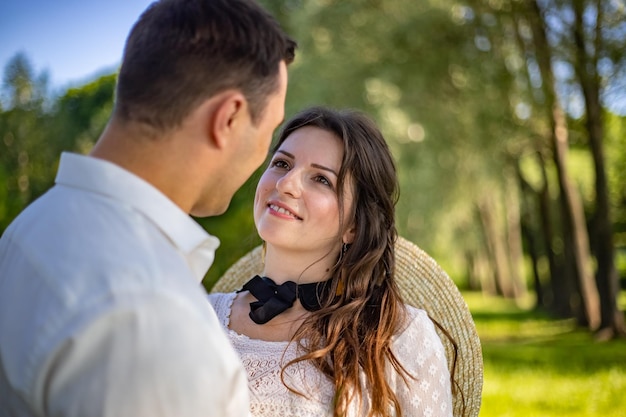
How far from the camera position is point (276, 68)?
1382mm

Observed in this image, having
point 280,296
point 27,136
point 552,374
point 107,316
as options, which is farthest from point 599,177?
point 107,316

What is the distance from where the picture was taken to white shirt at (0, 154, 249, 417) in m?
1.05

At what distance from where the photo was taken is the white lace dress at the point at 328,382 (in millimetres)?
2404

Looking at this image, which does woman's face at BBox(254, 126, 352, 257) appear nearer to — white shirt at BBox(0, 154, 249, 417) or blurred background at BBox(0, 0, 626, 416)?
white shirt at BBox(0, 154, 249, 417)

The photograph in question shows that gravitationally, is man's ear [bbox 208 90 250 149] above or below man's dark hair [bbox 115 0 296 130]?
below

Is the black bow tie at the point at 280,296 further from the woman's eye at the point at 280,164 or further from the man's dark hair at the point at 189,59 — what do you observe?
the man's dark hair at the point at 189,59

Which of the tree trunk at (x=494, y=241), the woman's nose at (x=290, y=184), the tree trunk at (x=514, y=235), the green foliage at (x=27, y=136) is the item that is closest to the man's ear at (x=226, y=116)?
the woman's nose at (x=290, y=184)

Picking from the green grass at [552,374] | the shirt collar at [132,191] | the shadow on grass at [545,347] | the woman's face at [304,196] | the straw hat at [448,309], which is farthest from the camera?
the shadow on grass at [545,347]

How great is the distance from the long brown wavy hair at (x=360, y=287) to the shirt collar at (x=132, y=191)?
1235 millimetres

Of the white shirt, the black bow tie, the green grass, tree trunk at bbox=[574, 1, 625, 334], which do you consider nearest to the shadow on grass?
the green grass

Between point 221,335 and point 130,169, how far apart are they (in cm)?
31

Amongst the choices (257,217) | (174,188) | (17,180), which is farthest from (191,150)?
(17,180)

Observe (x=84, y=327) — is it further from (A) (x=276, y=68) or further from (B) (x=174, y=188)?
(A) (x=276, y=68)

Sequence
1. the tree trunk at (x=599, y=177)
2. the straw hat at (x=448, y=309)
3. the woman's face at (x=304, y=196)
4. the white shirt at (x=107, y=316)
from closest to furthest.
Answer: the white shirt at (x=107, y=316), the woman's face at (x=304, y=196), the straw hat at (x=448, y=309), the tree trunk at (x=599, y=177)
